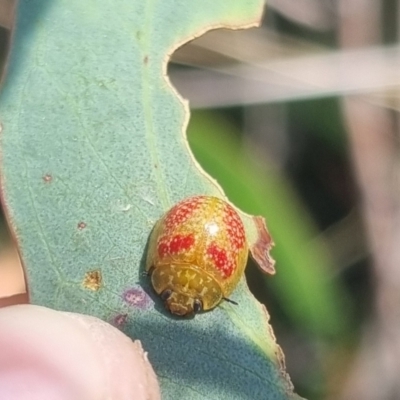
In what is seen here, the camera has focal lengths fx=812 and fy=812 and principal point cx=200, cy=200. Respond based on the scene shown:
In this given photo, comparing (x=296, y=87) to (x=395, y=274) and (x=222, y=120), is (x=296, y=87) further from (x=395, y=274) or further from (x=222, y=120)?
(x=395, y=274)

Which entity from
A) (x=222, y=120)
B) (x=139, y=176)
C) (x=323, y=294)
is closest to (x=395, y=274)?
(x=323, y=294)

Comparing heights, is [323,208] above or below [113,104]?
below

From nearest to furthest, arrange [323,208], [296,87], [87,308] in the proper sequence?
[87,308], [296,87], [323,208]

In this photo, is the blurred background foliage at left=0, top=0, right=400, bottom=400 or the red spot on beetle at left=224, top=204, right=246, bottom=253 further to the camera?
the blurred background foliage at left=0, top=0, right=400, bottom=400

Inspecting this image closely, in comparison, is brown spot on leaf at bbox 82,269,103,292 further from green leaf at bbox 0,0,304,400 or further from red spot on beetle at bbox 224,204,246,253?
red spot on beetle at bbox 224,204,246,253

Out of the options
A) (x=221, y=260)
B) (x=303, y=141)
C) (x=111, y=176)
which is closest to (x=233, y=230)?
(x=221, y=260)

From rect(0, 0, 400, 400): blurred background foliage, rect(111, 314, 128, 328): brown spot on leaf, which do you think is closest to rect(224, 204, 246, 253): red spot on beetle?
rect(111, 314, 128, 328): brown spot on leaf
